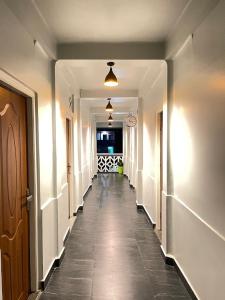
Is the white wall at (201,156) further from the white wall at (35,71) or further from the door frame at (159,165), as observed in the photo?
the white wall at (35,71)

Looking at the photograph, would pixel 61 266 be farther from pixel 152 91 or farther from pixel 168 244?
pixel 152 91

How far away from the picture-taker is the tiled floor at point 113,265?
2.81 m

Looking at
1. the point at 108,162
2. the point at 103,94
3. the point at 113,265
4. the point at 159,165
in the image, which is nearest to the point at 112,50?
the point at 159,165

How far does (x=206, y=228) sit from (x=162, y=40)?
2351mm

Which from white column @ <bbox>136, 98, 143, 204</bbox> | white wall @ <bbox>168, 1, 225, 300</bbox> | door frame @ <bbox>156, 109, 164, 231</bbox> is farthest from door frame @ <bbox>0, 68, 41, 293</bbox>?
white column @ <bbox>136, 98, 143, 204</bbox>

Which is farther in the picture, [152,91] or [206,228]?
[152,91]

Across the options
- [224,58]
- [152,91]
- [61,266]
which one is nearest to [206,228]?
[224,58]

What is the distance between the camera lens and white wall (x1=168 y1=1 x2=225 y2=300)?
2.03 metres

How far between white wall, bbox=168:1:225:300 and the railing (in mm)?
10961

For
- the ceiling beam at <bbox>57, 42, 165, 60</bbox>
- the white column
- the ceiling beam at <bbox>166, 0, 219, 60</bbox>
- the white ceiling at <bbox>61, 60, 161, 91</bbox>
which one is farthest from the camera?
the white column

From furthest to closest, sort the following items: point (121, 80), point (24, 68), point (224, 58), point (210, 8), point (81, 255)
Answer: point (121, 80)
point (81, 255)
point (24, 68)
point (210, 8)
point (224, 58)

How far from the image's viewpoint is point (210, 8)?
2150mm

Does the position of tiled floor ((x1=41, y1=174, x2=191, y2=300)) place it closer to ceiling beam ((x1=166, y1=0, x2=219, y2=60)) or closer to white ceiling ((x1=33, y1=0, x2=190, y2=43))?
ceiling beam ((x1=166, y1=0, x2=219, y2=60))

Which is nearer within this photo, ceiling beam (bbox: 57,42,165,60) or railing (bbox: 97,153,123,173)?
ceiling beam (bbox: 57,42,165,60)
